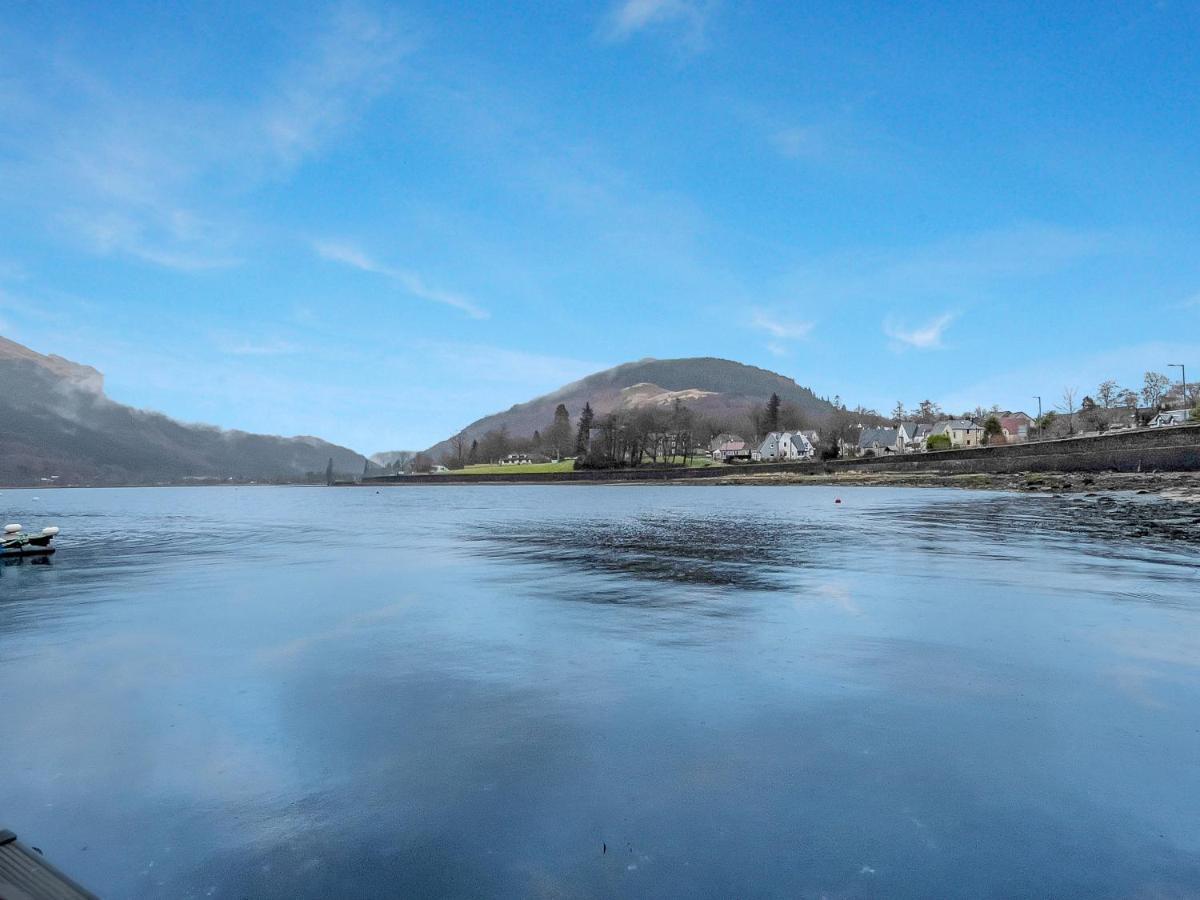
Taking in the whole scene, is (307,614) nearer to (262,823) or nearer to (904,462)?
(262,823)

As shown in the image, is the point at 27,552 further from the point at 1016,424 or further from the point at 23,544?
the point at 1016,424

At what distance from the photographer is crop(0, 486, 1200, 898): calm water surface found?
13.5 feet

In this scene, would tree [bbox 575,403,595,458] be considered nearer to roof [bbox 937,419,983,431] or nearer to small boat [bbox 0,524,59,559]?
roof [bbox 937,419,983,431]

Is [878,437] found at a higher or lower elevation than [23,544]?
higher

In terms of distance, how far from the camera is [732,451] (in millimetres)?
175250

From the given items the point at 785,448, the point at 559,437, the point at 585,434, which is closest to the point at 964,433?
the point at 785,448

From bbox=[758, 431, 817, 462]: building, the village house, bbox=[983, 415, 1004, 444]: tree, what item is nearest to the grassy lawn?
the village house

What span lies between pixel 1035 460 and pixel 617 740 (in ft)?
280

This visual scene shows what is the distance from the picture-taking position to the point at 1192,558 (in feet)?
56.9

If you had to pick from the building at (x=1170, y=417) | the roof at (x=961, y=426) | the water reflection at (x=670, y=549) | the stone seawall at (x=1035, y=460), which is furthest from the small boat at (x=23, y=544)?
the roof at (x=961, y=426)

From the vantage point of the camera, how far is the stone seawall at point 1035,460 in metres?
59.9

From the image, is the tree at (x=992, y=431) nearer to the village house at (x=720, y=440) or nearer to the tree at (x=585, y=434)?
the village house at (x=720, y=440)

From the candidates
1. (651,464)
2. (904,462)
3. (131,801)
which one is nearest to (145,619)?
(131,801)

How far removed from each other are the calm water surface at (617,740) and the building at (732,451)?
15225 centimetres
